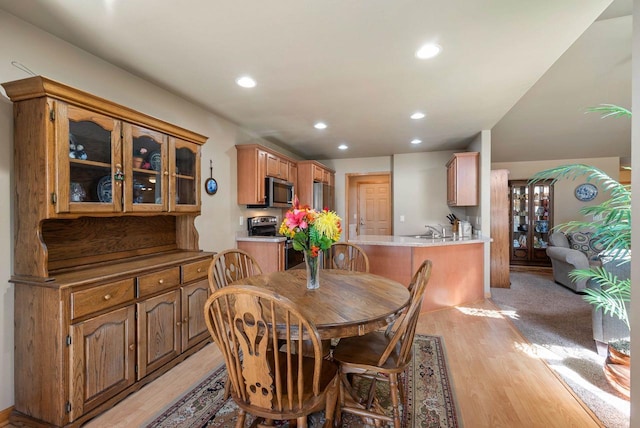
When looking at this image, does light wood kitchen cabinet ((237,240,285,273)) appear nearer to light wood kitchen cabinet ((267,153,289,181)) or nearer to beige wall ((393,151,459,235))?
light wood kitchen cabinet ((267,153,289,181))

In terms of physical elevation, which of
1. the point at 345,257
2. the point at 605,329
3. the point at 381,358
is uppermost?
the point at 345,257

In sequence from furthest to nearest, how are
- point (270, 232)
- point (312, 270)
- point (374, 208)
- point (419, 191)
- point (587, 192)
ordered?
point (374, 208), point (587, 192), point (419, 191), point (270, 232), point (312, 270)

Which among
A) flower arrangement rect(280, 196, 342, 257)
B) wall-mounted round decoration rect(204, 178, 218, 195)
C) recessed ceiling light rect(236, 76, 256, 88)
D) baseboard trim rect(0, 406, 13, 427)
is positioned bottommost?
baseboard trim rect(0, 406, 13, 427)

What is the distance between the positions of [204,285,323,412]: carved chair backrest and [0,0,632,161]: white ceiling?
1589 millimetres

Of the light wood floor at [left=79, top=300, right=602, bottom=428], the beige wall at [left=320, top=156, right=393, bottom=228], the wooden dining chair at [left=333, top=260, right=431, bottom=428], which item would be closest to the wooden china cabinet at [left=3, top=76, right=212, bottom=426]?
the light wood floor at [left=79, top=300, right=602, bottom=428]

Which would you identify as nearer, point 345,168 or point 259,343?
point 259,343

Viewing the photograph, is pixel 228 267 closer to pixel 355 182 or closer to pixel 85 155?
pixel 85 155

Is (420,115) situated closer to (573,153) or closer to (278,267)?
(278,267)

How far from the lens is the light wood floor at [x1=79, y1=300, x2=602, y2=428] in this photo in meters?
1.74

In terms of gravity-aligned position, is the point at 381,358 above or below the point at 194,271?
below

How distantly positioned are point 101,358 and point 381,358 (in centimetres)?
171

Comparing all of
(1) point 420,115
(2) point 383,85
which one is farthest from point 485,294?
(2) point 383,85

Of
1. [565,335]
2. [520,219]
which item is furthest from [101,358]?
[520,219]

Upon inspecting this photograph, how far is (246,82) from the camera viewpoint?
2.57 m
